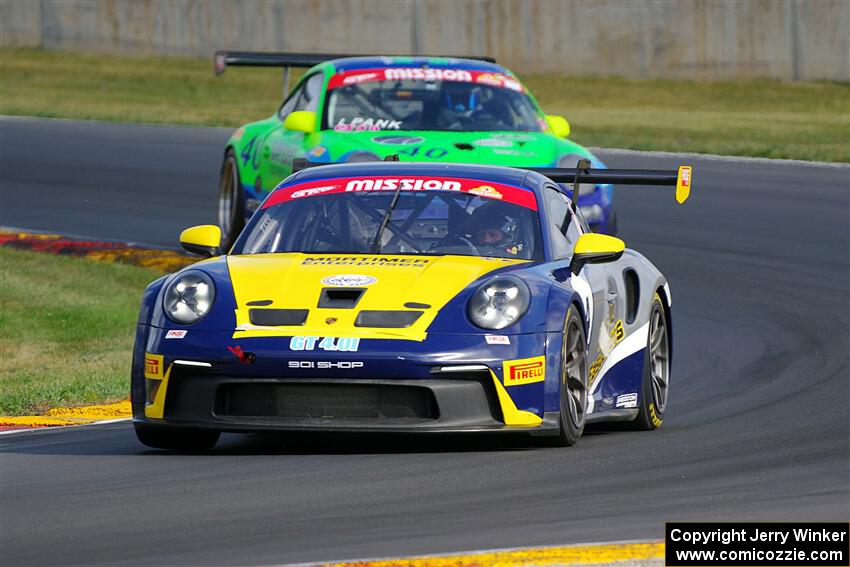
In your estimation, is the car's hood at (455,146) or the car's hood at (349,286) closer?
the car's hood at (349,286)

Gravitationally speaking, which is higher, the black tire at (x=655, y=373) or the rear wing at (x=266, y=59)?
the rear wing at (x=266, y=59)

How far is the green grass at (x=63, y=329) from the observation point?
10.7 m

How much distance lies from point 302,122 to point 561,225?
5.82 m

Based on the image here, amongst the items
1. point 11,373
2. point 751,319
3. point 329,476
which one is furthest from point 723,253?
point 329,476

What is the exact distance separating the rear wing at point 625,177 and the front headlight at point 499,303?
6.09 ft

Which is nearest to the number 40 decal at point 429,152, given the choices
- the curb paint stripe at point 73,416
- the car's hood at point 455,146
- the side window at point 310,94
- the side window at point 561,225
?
the car's hood at point 455,146

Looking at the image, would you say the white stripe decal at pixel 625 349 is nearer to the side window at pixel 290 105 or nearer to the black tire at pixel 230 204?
the black tire at pixel 230 204

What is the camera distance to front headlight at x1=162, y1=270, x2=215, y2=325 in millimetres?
8031

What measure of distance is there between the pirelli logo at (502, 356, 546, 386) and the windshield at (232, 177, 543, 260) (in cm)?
93

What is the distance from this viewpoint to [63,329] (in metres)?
13.4

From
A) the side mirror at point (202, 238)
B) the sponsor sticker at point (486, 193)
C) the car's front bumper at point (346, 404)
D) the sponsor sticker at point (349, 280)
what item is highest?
the sponsor sticker at point (486, 193)

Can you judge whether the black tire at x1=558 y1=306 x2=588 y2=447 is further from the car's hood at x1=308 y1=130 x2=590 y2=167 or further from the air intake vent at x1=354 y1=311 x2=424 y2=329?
the car's hood at x1=308 y1=130 x2=590 y2=167

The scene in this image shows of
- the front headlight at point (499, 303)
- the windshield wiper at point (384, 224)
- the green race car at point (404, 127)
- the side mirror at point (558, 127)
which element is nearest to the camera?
the front headlight at point (499, 303)

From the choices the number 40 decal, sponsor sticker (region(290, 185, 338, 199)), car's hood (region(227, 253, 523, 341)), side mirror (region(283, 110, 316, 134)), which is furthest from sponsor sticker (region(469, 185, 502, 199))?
side mirror (region(283, 110, 316, 134))
